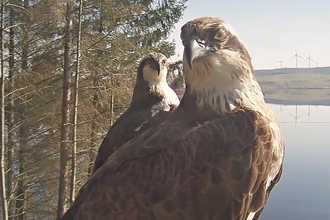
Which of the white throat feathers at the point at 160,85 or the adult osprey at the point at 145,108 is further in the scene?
the white throat feathers at the point at 160,85

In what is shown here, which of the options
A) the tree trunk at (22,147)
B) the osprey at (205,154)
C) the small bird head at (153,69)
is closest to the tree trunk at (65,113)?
the tree trunk at (22,147)

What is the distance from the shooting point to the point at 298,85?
270 ft

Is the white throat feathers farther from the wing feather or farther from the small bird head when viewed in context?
the wing feather

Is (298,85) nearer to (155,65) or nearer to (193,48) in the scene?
(155,65)

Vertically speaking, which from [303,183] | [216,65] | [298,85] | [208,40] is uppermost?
[208,40]

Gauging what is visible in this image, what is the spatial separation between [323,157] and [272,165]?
99.1ft

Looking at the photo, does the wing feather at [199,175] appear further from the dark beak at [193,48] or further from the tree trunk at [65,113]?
the tree trunk at [65,113]

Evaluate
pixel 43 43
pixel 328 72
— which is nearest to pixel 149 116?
pixel 43 43

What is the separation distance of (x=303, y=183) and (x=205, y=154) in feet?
82.3

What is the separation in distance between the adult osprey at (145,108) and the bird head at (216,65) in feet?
4.91

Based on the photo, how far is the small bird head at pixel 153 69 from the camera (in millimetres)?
4656

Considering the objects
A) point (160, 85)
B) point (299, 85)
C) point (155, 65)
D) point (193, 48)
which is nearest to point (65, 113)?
point (155, 65)

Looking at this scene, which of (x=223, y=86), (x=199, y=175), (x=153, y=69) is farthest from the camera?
(x=153, y=69)

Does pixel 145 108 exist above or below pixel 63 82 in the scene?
above
